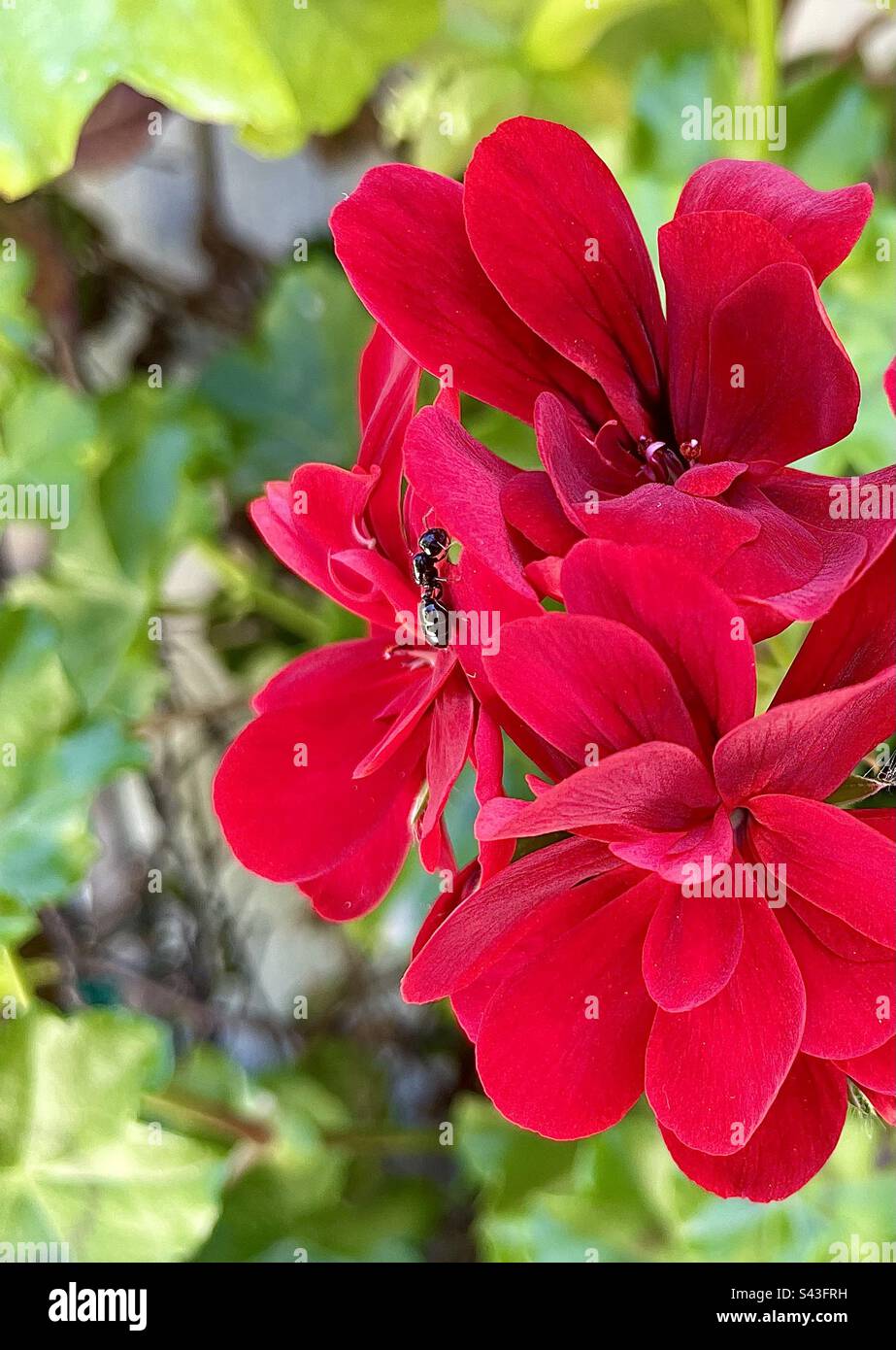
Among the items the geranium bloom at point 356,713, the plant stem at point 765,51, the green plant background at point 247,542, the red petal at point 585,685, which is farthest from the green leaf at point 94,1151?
the plant stem at point 765,51

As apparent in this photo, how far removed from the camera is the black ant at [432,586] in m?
0.28

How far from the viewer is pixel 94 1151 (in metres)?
0.62

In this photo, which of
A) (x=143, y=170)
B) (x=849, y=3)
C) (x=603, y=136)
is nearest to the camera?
(x=603, y=136)

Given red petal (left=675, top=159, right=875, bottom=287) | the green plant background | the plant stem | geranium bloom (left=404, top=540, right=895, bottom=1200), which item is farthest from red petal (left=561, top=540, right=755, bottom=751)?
the plant stem

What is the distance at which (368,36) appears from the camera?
0.51 m

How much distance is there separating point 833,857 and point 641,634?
0.07 metres

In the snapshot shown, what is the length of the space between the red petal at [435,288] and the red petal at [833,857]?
0.13 metres

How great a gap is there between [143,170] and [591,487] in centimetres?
78

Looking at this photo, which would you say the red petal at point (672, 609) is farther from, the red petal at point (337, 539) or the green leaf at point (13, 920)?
the green leaf at point (13, 920)

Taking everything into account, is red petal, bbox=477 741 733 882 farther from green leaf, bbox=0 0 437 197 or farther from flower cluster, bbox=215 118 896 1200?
green leaf, bbox=0 0 437 197

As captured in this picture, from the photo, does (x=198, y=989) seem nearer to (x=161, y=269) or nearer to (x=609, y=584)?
(x=161, y=269)

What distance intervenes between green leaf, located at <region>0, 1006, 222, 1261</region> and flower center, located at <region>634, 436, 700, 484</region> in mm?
477
